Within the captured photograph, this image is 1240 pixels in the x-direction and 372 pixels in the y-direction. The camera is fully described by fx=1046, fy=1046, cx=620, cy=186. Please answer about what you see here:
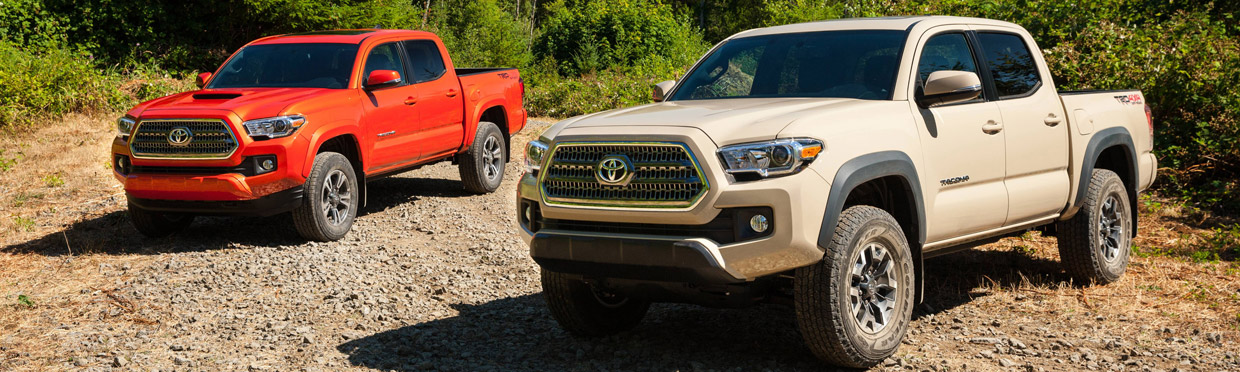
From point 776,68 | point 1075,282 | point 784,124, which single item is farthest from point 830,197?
point 1075,282

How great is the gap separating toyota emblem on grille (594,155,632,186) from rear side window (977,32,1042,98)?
263 cm

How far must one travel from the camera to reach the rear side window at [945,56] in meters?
5.70

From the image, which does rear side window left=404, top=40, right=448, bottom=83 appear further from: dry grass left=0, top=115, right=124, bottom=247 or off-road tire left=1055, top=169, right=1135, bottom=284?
off-road tire left=1055, top=169, right=1135, bottom=284

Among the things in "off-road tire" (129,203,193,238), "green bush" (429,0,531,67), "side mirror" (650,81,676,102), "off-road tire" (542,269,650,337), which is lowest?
"green bush" (429,0,531,67)

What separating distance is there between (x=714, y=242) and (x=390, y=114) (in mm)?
5828

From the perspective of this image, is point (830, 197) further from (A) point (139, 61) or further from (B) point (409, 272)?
(A) point (139, 61)

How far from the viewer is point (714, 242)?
179 inches

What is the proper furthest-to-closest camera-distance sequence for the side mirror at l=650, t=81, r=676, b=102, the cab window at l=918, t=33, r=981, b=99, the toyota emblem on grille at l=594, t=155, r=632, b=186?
the side mirror at l=650, t=81, r=676, b=102 < the cab window at l=918, t=33, r=981, b=99 < the toyota emblem on grille at l=594, t=155, r=632, b=186

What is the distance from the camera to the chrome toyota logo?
8.31m

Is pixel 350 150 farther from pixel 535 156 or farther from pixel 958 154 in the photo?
pixel 958 154

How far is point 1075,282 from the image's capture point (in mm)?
7141

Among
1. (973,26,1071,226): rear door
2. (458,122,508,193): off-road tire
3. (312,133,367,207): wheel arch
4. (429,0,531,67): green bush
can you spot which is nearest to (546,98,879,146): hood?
(973,26,1071,226): rear door

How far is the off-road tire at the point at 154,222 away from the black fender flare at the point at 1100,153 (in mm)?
7334

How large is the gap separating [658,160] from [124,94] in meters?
16.0
